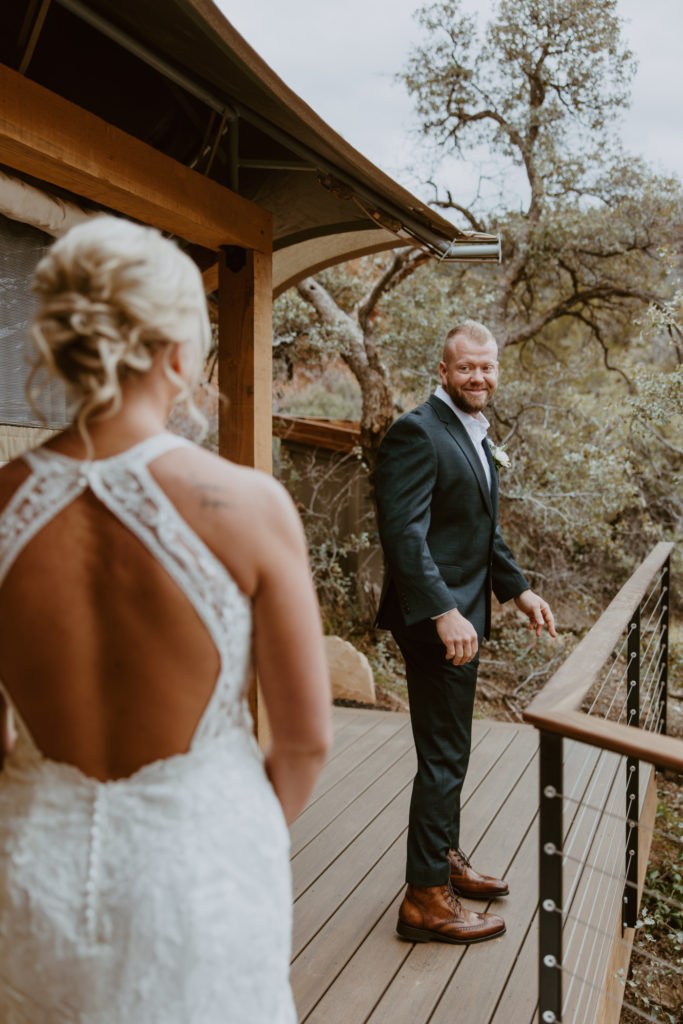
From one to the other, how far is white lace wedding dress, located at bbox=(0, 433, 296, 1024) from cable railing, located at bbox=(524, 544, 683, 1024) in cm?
67

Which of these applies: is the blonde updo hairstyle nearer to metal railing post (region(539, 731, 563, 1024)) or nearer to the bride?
the bride

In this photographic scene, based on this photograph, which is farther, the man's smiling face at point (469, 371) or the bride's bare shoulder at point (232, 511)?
the man's smiling face at point (469, 371)

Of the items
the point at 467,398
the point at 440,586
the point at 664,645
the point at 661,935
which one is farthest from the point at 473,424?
the point at 661,935

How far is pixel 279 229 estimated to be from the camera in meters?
3.64

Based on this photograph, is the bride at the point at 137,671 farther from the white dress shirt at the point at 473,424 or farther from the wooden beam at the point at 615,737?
the white dress shirt at the point at 473,424

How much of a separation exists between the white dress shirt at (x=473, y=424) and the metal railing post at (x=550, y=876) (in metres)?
1.13

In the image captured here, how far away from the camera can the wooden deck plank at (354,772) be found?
3184 millimetres

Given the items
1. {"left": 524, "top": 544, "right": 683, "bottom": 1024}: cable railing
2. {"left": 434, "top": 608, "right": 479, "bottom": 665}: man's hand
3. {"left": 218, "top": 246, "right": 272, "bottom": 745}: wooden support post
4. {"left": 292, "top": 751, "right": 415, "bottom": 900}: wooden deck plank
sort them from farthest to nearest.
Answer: {"left": 218, "top": 246, "right": 272, "bottom": 745}: wooden support post, {"left": 292, "top": 751, "right": 415, "bottom": 900}: wooden deck plank, {"left": 434, "top": 608, "right": 479, "bottom": 665}: man's hand, {"left": 524, "top": 544, "right": 683, "bottom": 1024}: cable railing

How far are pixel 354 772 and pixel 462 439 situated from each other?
6.19 ft

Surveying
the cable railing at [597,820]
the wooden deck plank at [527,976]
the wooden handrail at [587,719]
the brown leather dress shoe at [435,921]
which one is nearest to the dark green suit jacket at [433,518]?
A: the cable railing at [597,820]

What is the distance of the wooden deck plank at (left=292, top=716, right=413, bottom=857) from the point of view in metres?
3.18

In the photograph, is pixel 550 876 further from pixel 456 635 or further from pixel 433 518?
pixel 433 518

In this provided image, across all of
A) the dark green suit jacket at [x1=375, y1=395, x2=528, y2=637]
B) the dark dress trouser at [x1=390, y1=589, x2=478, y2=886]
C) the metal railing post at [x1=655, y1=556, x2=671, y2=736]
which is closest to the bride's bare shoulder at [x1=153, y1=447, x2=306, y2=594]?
the dark green suit jacket at [x1=375, y1=395, x2=528, y2=637]

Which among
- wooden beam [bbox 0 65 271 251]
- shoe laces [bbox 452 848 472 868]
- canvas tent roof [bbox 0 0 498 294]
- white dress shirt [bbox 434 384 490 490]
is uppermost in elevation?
canvas tent roof [bbox 0 0 498 294]
